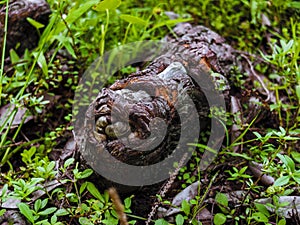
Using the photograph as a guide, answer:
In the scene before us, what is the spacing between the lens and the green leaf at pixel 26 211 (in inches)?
54.2

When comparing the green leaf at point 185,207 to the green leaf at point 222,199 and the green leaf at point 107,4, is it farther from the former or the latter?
the green leaf at point 107,4

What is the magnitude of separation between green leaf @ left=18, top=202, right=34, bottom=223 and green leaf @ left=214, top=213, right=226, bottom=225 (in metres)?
0.63

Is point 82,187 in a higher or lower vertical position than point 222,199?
higher

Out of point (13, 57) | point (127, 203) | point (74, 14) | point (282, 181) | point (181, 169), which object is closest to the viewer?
point (282, 181)

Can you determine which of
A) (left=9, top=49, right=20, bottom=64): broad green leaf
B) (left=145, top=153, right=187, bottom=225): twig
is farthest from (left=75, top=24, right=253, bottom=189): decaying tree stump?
(left=9, top=49, right=20, bottom=64): broad green leaf

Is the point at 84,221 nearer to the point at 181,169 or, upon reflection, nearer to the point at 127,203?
the point at 127,203

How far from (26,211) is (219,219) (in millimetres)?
669

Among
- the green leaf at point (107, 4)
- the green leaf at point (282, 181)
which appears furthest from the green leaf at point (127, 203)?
the green leaf at point (107, 4)

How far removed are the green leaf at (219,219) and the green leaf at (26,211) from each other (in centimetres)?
63

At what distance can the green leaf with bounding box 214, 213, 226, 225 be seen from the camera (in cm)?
143

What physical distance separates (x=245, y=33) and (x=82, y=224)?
1624mm

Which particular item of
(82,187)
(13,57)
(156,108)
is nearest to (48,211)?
(82,187)

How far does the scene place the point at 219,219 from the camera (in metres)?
1.43

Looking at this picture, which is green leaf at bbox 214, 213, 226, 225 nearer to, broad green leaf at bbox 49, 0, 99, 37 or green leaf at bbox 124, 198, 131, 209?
green leaf at bbox 124, 198, 131, 209
